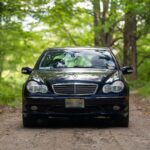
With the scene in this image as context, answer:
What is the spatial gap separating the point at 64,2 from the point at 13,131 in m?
13.6

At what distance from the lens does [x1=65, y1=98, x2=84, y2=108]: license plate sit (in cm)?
1059

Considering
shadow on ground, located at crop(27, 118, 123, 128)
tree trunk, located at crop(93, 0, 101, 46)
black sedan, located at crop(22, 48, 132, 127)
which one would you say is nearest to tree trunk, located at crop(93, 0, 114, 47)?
tree trunk, located at crop(93, 0, 101, 46)

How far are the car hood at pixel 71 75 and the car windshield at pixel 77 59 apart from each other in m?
0.48

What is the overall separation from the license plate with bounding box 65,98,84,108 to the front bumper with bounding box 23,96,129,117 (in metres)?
0.06

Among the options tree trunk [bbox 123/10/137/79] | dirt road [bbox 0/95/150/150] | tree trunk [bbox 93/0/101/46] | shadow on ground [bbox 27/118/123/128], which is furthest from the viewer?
tree trunk [bbox 123/10/137/79]

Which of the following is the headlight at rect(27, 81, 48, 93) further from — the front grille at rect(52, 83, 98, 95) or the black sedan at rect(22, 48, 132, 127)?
the front grille at rect(52, 83, 98, 95)

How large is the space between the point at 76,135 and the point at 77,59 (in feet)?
9.39

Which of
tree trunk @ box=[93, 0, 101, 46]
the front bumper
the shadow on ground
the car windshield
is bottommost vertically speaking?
the shadow on ground

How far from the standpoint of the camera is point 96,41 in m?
34.9

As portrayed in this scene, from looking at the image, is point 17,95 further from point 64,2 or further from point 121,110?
point 121,110

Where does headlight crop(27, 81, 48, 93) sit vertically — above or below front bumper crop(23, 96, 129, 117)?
above

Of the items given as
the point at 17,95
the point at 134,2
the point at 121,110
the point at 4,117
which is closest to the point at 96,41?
the point at 134,2

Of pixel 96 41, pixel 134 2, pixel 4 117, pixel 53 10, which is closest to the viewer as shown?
pixel 4 117

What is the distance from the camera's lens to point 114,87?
35.2 feet
